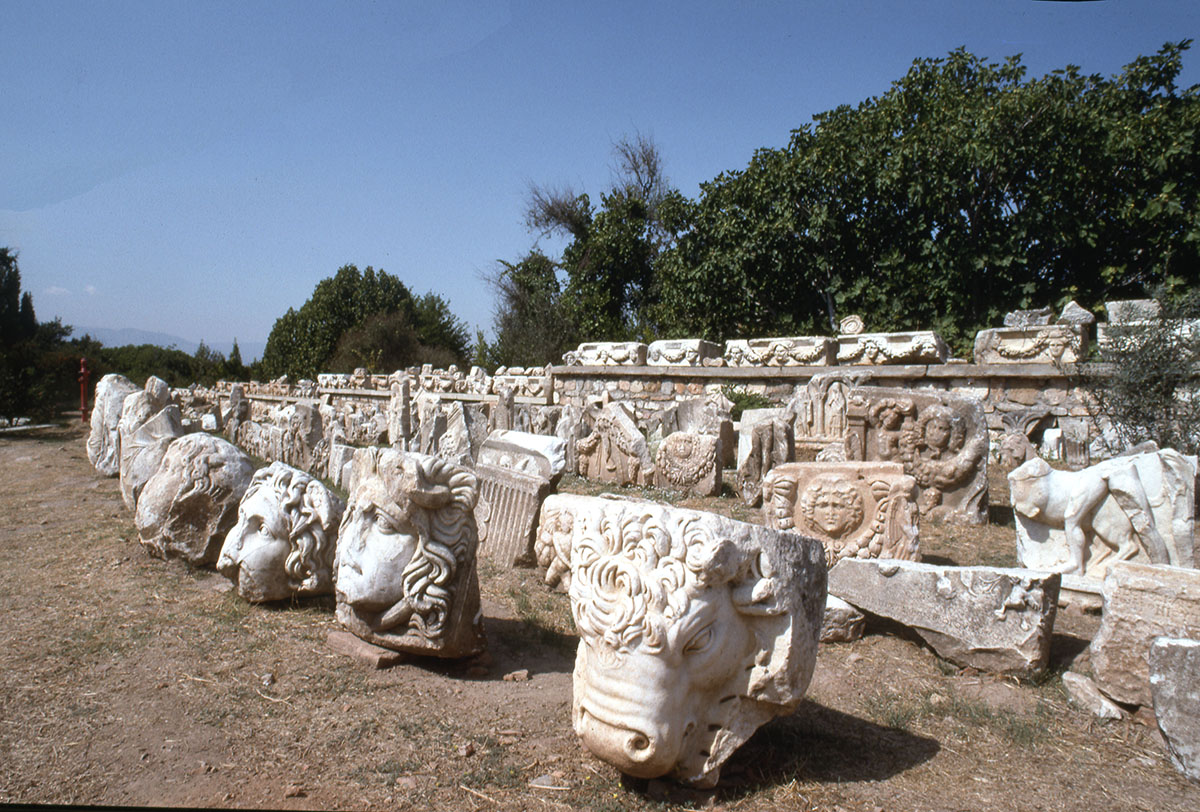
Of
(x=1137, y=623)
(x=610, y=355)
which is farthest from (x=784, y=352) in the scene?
(x=1137, y=623)

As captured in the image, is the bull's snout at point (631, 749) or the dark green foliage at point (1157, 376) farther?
the dark green foliage at point (1157, 376)

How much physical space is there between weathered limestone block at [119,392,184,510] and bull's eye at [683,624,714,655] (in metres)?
4.94

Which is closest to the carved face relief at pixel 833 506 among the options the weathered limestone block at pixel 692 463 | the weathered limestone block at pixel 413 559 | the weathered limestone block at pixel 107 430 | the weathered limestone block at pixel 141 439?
→ the weathered limestone block at pixel 692 463

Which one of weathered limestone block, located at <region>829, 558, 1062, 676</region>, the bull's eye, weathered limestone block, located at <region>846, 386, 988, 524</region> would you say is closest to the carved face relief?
weathered limestone block, located at <region>829, 558, 1062, 676</region>

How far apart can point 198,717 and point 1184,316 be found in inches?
387

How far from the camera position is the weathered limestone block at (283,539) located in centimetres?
405

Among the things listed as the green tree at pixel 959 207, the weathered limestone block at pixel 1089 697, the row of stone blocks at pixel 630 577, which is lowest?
the weathered limestone block at pixel 1089 697

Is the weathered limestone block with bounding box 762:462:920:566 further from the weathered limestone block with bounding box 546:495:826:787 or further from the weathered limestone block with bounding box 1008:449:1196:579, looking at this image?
the weathered limestone block with bounding box 546:495:826:787

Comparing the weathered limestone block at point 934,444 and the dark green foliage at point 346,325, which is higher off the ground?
the dark green foliage at point 346,325

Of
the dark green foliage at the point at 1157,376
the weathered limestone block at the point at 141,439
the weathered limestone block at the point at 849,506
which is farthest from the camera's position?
the dark green foliage at the point at 1157,376

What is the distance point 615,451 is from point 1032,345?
5.62 metres

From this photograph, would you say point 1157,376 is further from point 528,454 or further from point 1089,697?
point 528,454

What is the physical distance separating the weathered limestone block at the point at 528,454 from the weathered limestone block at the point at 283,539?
1.97m

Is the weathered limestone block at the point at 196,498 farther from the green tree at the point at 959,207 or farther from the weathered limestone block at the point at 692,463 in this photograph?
the green tree at the point at 959,207
